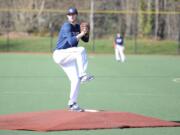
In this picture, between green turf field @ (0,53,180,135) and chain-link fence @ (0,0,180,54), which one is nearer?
green turf field @ (0,53,180,135)

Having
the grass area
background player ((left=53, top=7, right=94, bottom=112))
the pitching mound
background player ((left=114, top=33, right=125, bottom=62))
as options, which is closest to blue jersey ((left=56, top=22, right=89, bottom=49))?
background player ((left=53, top=7, right=94, bottom=112))

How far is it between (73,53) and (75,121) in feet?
4.94

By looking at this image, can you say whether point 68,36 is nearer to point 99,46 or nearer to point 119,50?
point 119,50

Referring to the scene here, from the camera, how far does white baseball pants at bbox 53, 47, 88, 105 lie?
10.8 meters

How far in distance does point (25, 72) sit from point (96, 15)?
113 ft

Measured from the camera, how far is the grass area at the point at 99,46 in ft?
160

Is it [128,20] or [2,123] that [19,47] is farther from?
[2,123]

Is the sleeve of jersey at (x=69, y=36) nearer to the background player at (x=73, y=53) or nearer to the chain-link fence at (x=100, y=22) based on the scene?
the background player at (x=73, y=53)

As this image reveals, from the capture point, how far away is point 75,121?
10000 millimetres

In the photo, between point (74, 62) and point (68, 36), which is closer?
point (68, 36)

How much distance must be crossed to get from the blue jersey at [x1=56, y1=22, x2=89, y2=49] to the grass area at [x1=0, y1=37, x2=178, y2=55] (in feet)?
122

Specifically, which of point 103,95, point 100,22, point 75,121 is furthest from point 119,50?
point 75,121

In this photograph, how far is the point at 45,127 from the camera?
379 inches

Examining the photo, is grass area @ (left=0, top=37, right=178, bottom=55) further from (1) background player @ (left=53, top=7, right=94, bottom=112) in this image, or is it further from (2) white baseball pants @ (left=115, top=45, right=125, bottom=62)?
(1) background player @ (left=53, top=7, right=94, bottom=112)
